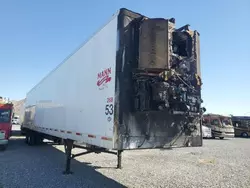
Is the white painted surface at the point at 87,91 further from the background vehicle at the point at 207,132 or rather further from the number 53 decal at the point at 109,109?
the background vehicle at the point at 207,132

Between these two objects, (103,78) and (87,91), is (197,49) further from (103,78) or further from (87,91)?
(87,91)

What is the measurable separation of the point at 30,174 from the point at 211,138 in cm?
2221

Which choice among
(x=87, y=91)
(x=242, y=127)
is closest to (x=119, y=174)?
(x=87, y=91)

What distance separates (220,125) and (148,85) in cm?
2191

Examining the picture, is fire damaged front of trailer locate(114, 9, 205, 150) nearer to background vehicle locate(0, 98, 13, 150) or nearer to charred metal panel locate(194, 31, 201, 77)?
charred metal panel locate(194, 31, 201, 77)

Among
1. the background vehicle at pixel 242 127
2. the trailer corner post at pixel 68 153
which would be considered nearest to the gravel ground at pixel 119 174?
the trailer corner post at pixel 68 153

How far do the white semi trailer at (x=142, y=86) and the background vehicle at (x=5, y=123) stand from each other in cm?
834

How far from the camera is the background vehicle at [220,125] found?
23859 millimetres

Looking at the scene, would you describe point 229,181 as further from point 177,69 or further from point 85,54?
point 85,54

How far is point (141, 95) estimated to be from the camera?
15.1 ft

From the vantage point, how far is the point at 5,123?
40.3 ft

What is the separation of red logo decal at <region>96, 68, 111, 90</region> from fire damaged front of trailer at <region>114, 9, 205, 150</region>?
36 cm

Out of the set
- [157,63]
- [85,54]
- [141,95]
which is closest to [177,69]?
[157,63]

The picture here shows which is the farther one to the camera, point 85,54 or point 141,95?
point 85,54
